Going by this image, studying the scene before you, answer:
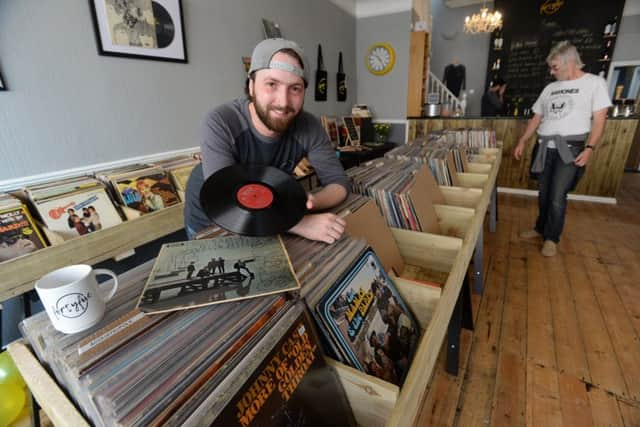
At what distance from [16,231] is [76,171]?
55cm

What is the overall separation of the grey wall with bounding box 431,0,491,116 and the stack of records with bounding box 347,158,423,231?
21.4 ft

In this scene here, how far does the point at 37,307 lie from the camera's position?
162cm

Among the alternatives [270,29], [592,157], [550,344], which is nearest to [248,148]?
[550,344]

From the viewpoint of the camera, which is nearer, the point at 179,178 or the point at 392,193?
the point at 392,193

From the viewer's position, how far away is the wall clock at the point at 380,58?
4.08 meters

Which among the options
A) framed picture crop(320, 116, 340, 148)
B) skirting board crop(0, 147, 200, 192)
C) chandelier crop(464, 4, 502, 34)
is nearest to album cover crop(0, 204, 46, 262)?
skirting board crop(0, 147, 200, 192)

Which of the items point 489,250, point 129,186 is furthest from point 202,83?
point 489,250

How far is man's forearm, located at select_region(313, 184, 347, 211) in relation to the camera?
37.5 inches

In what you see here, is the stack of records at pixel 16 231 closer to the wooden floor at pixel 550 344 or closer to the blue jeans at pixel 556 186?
the wooden floor at pixel 550 344

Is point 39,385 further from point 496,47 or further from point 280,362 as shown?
point 496,47

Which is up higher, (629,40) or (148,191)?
(629,40)

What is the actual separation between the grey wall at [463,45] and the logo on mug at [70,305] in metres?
7.65

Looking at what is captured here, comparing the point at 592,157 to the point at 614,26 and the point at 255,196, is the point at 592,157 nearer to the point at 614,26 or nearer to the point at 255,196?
the point at 614,26

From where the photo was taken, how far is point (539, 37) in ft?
19.0
